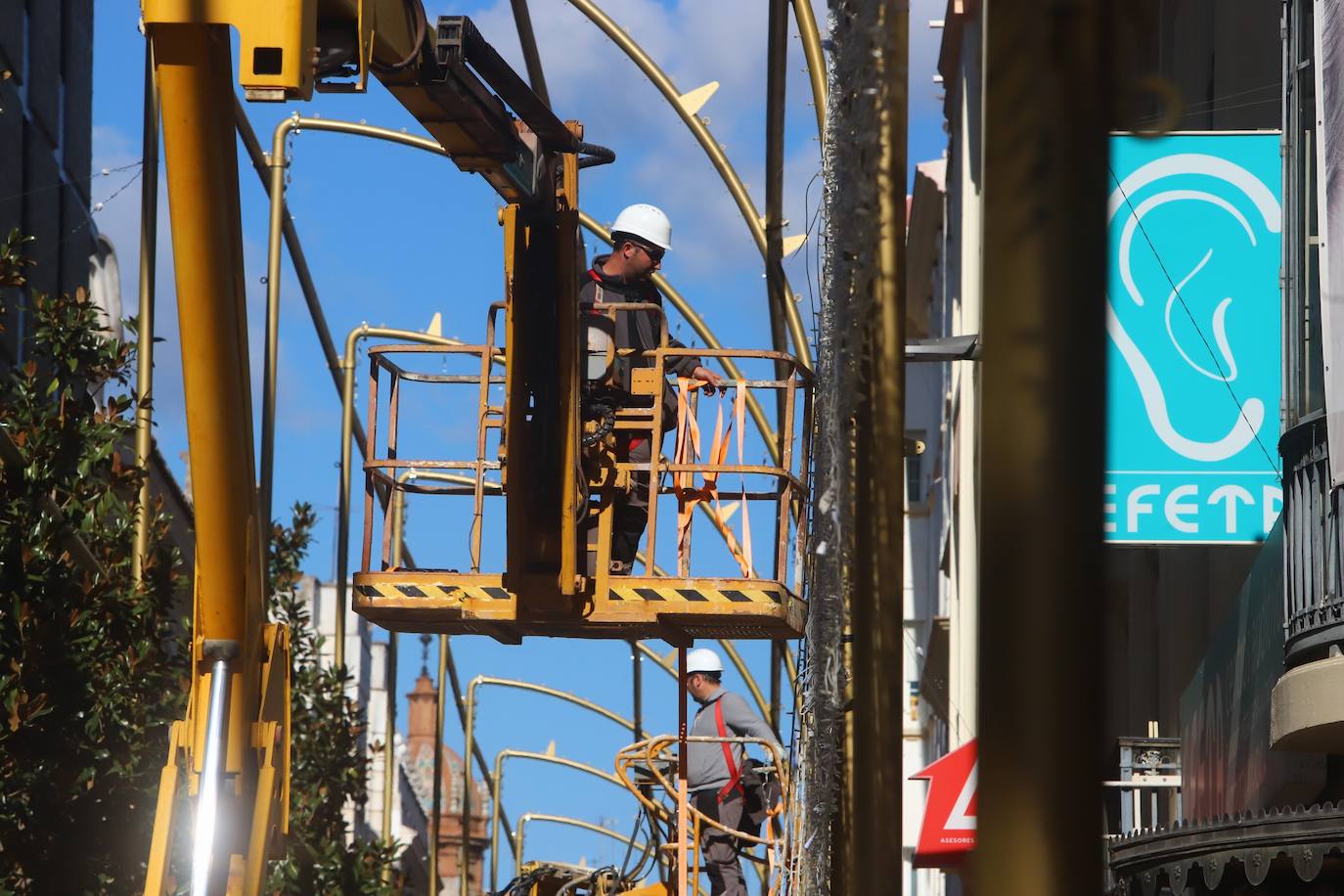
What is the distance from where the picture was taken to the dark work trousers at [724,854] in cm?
1415

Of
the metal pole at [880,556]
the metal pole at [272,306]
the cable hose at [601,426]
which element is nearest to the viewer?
the metal pole at [880,556]

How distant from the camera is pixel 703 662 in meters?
15.0

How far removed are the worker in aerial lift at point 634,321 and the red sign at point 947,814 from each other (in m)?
6.66

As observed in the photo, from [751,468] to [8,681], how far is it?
14.2 feet

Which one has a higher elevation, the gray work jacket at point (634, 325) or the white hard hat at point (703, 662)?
the gray work jacket at point (634, 325)

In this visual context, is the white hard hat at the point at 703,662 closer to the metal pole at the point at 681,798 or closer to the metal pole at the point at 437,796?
the metal pole at the point at 681,798

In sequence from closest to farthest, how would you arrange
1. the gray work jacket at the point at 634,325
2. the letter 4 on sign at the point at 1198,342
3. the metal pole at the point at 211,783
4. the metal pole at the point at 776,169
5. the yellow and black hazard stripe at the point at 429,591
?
the metal pole at the point at 211,783
the gray work jacket at the point at 634,325
the yellow and black hazard stripe at the point at 429,591
the letter 4 on sign at the point at 1198,342
the metal pole at the point at 776,169

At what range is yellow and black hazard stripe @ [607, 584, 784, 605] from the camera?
12133 millimetres

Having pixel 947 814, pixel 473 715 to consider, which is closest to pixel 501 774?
pixel 473 715

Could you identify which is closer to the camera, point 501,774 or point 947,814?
point 947,814

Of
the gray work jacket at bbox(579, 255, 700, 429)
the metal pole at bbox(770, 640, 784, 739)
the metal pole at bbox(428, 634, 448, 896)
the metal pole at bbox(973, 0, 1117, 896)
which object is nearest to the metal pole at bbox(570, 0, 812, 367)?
the gray work jacket at bbox(579, 255, 700, 429)

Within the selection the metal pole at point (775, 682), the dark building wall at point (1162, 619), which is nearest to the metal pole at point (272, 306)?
the metal pole at point (775, 682)

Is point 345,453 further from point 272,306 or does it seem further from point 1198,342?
point 1198,342

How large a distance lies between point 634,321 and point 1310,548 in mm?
3582
